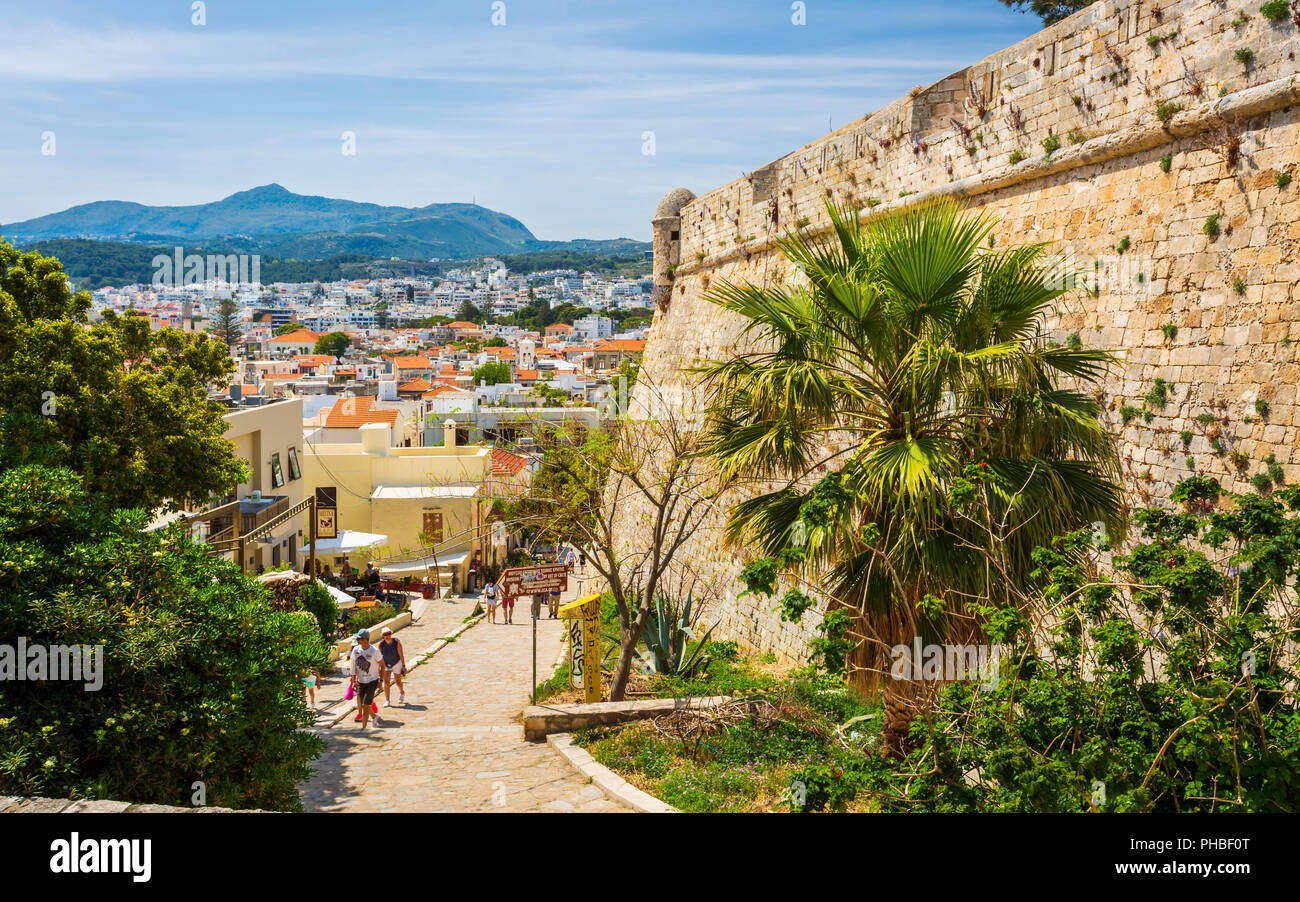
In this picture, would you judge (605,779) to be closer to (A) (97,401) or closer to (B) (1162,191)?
(B) (1162,191)

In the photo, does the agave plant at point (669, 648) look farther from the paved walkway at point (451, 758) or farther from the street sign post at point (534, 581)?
the street sign post at point (534, 581)

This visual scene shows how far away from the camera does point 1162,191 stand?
743cm

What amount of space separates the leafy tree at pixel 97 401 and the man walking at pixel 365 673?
2.95m

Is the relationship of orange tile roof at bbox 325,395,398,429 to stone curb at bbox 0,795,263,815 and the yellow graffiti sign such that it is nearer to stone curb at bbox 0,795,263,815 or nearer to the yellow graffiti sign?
the yellow graffiti sign

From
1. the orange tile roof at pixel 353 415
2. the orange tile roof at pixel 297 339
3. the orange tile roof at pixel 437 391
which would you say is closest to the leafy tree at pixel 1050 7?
the orange tile roof at pixel 353 415

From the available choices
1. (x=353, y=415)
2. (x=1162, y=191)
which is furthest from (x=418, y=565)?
(x=1162, y=191)

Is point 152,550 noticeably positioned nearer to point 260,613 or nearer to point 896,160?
point 260,613

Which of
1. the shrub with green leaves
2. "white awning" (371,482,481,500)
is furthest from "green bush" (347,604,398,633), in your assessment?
the shrub with green leaves

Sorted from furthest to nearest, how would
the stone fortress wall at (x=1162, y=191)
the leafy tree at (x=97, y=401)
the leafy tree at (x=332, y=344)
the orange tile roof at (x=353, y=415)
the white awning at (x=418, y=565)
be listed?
the leafy tree at (x=332, y=344), the orange tile roof at (x=353, y=415), the white awning at (x=418, y=565), the leafy tree at (x=97, y=401), the stone fortress wall at (x=1162, y=191)


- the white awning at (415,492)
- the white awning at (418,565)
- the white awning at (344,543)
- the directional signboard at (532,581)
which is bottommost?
the white awning at (418,565)

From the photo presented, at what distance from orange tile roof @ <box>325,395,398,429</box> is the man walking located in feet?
Answer: 105

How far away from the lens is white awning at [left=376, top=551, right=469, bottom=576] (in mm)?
26102

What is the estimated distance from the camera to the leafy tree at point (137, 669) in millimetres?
5121
